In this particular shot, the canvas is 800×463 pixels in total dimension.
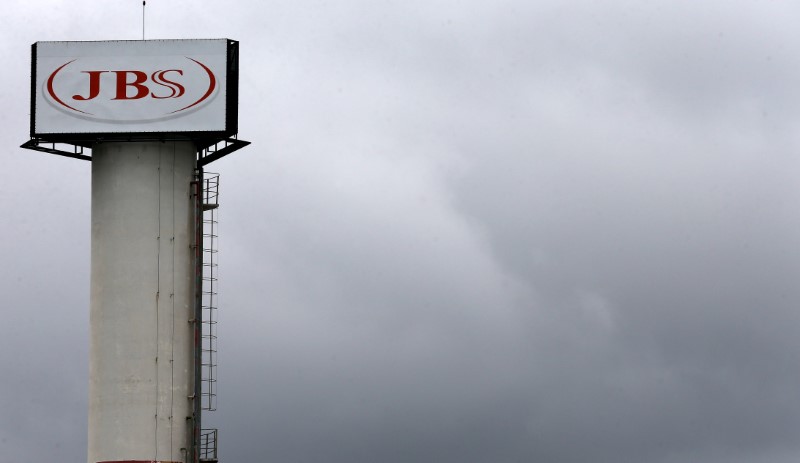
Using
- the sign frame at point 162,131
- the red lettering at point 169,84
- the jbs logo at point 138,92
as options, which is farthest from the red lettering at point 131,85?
the sign frame at point 162,131

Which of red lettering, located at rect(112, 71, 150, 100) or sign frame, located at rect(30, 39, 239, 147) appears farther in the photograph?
red lettering, located at rect(112, 71, 150, 100)

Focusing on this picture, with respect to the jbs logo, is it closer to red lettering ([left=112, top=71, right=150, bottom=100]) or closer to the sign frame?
red lettering ([left=112, top=71, right=150, bottom=100])

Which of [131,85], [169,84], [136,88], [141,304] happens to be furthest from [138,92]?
[141,304]

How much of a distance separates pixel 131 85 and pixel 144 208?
22.9 feet

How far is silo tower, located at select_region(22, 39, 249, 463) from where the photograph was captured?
318 ft

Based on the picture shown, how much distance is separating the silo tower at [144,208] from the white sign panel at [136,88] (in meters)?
0.06

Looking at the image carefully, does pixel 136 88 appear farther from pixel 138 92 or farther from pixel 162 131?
pixel 162 131

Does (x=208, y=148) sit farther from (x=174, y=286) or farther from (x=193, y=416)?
(x=193, y=416)

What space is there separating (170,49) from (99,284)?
45.0 feet

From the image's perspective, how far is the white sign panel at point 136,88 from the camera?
3905 inches

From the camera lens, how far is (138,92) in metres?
99.4

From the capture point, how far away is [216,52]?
327 ft

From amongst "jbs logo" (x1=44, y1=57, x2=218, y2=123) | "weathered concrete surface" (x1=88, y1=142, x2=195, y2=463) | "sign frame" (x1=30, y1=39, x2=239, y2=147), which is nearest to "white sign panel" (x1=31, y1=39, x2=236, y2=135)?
"jbs logo" (x1=44, y1=57, x2=218, y2=123)

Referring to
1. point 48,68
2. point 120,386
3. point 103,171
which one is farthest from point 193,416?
point 48,68
